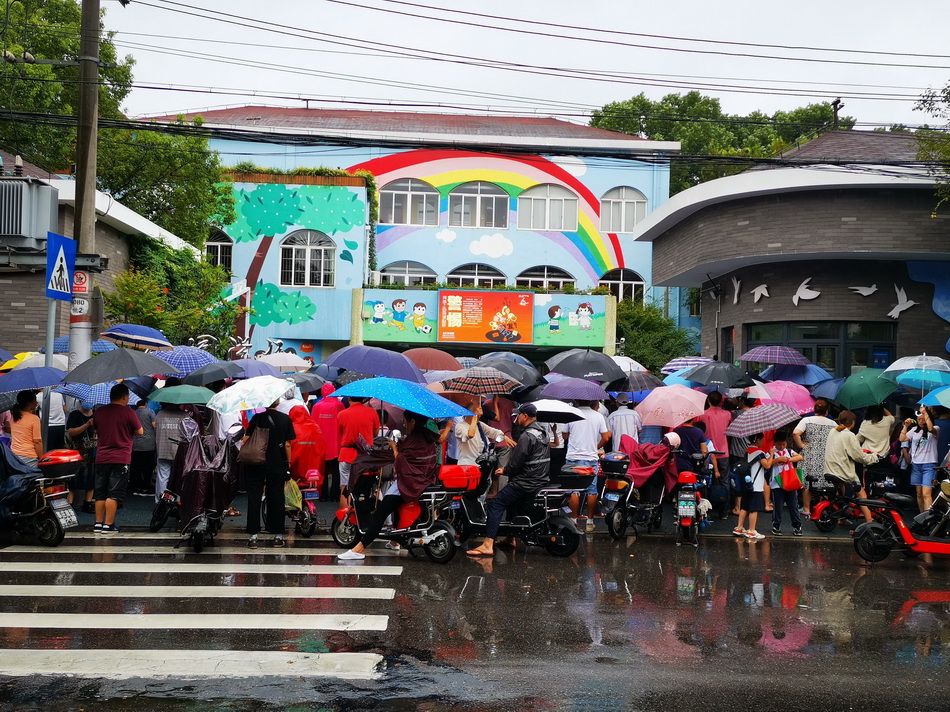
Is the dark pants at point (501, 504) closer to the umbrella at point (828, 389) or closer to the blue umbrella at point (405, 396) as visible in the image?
the blue umbrella at point (405, 396)

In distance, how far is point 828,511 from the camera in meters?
12.9

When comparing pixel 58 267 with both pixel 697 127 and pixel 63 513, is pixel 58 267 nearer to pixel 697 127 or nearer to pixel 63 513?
pixel 63 513

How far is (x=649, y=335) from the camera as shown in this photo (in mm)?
34875

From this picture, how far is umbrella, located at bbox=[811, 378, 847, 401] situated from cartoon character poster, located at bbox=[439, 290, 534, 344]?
15.8 meters

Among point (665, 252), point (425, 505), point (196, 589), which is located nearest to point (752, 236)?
point (665, 252)

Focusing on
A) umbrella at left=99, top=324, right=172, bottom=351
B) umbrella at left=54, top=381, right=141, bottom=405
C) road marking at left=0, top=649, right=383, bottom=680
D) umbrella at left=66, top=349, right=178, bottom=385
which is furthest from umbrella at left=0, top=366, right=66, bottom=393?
road marking at left=0, top=649, right=383, bottom=680

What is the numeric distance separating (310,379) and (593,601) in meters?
8.34

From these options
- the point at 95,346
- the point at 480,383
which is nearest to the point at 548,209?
the point at 95,346

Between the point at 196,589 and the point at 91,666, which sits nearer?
the point at 91,666

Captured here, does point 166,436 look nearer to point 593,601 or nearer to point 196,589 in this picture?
point 196,589

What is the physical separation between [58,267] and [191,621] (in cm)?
577

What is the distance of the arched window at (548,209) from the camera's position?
39656mm

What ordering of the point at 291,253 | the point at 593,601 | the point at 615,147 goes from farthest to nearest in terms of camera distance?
the point at 615,147
the point at 291,253
the point at 593,601

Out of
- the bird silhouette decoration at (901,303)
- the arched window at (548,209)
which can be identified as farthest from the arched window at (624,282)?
the bird silhouette decoration at (901,303)
